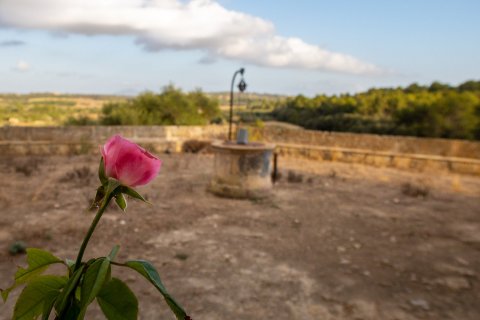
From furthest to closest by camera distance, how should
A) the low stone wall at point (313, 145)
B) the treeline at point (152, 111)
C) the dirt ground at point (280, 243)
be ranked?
the treeline at point (152, 111) → the low stone wall at point (313, 145) → the dirt ground at point (280, 243)

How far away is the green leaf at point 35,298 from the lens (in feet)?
2.00

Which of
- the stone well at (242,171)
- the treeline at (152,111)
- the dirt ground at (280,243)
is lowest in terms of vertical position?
the dirt ground at (280,243)

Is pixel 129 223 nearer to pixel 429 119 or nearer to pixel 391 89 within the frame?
pixel 429 119

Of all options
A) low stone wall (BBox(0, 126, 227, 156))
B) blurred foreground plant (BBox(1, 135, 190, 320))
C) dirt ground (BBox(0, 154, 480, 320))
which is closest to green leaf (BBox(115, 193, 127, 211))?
blurred foreground plant (BBox(1, 135, 190, 320))

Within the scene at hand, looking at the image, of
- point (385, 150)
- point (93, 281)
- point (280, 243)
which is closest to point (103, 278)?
point (93, 281)

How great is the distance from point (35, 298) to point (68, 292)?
82 mm

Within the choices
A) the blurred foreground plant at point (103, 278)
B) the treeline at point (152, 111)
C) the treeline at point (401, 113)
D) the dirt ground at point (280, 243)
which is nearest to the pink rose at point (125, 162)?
the blurred foreground plant at point (103, 278)

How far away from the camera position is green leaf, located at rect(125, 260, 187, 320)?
582 millimetres

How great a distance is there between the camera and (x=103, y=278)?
0.57 meters

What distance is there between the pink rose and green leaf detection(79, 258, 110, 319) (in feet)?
0.44

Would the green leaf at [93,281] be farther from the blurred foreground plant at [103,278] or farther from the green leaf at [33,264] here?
the green leaf at [33,264]

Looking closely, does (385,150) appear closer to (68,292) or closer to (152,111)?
(152,111)

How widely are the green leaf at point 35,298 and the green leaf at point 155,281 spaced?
0.42 ft

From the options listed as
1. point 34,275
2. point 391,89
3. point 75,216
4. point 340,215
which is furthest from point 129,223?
point 391,89
